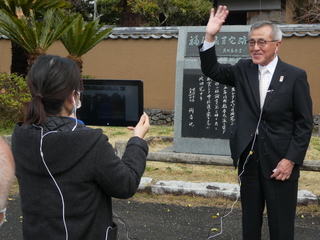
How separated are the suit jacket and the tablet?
0.90m

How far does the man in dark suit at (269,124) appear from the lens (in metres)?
3.36

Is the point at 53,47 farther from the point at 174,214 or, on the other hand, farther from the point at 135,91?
the point at 135,91

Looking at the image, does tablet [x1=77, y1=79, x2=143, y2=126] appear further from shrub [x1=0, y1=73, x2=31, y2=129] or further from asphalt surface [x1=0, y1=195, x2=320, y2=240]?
shrub [x1=0, y1=73, x2=31, y2=129]

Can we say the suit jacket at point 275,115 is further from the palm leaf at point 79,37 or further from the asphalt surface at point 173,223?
the palm leaf at point 79,37

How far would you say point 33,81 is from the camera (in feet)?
7.44

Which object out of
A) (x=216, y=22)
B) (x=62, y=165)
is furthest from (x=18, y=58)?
(x=62, y=165)

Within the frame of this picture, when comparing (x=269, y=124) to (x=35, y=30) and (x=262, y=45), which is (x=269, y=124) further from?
(x=35, y=30)

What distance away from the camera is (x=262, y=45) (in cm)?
338

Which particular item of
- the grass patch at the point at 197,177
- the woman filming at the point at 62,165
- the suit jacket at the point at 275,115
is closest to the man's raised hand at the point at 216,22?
the suit jacket at the point at 275,115

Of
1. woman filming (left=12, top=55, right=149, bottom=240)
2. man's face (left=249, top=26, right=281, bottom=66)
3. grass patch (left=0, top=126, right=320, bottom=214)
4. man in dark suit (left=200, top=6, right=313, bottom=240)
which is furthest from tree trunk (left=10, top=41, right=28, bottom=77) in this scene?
woman filming (left=12, top=55, right=149, bottom=240)

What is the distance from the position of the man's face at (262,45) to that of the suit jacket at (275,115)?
0.11m

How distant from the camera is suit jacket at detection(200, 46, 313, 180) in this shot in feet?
11.0

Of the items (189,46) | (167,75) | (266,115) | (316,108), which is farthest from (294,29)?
(266,115)

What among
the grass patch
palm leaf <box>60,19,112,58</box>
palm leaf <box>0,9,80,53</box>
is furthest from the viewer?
palm leaf <box>60,19,112,58</box>
